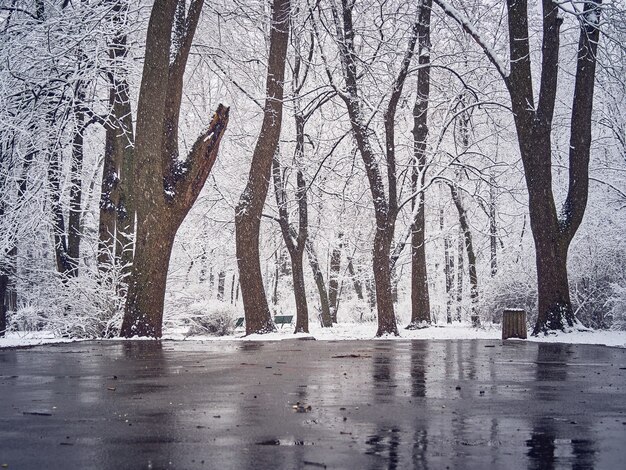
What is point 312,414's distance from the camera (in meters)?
3.85

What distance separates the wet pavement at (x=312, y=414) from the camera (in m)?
2.75

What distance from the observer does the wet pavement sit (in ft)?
9.02

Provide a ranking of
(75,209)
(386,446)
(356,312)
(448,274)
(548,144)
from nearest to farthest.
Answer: (386,446), (548,144), (75,209), (448,274), (356,312)

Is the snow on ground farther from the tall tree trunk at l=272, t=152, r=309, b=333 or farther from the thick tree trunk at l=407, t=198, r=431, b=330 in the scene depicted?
the thick tree trunk at l=407, t=198, r=431, b=330

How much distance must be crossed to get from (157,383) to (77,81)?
34.0 feet

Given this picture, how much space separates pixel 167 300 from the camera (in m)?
17.4

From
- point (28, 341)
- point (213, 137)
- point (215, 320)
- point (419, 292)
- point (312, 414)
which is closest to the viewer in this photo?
point (312, 414)

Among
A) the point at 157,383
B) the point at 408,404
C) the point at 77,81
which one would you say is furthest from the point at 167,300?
the point at 408,404

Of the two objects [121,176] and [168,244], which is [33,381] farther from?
[121,176]

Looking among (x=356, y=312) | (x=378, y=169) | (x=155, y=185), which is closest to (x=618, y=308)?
(x=378, y=169)

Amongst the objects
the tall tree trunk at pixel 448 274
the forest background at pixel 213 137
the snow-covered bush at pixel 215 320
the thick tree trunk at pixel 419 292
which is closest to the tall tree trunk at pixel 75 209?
the forest background at pixel 213 137

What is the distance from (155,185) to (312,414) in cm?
821

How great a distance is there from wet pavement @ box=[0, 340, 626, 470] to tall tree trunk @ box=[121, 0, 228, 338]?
3.86 meters

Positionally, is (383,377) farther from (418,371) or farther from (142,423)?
(142,423)
